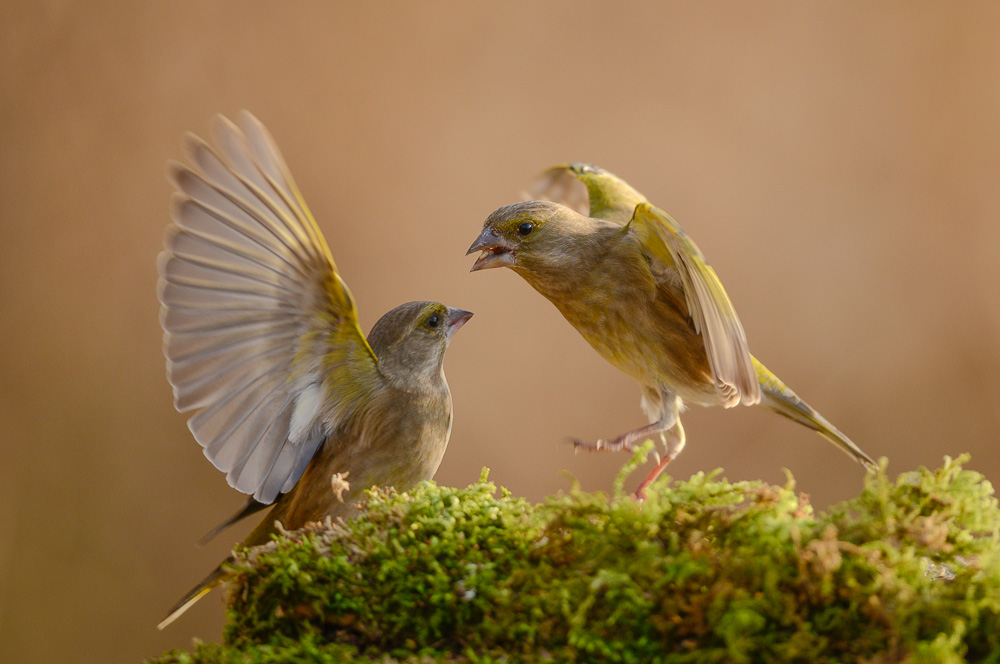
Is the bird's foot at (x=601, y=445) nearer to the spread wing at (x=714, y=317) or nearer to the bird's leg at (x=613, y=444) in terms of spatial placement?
the bird's leg at (x=613, y=444)

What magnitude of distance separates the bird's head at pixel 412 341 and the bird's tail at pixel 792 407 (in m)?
0.82

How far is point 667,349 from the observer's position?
1850 mm

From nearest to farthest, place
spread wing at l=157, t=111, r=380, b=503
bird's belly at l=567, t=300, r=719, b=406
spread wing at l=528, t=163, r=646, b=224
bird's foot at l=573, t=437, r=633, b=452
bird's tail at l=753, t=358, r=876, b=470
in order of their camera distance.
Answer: spread wing at l=157, t=111, r=380, b=503 → bird's foot at l=573, t=437, r=633, b=452 → bird's belly at l=567, t=300, r=719, b=406 → bird's tail at l=753, t=358, r=876, b=470 → spread wing at l=528, t=163, r=646, b=224

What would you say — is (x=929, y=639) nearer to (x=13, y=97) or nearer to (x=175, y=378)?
(x=175, y=378)

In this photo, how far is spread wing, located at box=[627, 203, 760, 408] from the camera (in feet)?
5.10

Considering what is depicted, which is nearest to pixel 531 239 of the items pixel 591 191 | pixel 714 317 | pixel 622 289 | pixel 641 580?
pixel 622 289

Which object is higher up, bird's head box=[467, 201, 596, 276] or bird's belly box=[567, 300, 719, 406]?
bird's head box=[467, 201, 596, 276]

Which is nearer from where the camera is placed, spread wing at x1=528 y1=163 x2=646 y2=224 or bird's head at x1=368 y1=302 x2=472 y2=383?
bird's head at x1=368 y1=302 x2=472 y2=383

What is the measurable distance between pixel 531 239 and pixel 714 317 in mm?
521

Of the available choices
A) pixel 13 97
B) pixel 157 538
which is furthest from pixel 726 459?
pixel 13 97

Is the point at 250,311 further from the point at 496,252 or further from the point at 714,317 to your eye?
the point at 714,317

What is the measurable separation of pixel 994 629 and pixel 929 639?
8cm

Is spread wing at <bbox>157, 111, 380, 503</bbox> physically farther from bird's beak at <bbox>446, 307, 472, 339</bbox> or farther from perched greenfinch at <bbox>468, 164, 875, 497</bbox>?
perched greenfinch at <bbox>468, 164, 875, 497</bbox>

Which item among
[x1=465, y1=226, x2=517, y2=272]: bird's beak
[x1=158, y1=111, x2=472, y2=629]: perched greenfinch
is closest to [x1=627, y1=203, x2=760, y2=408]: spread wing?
[x1=465, y1=226, x2=517, y2=272]: bird's beak
